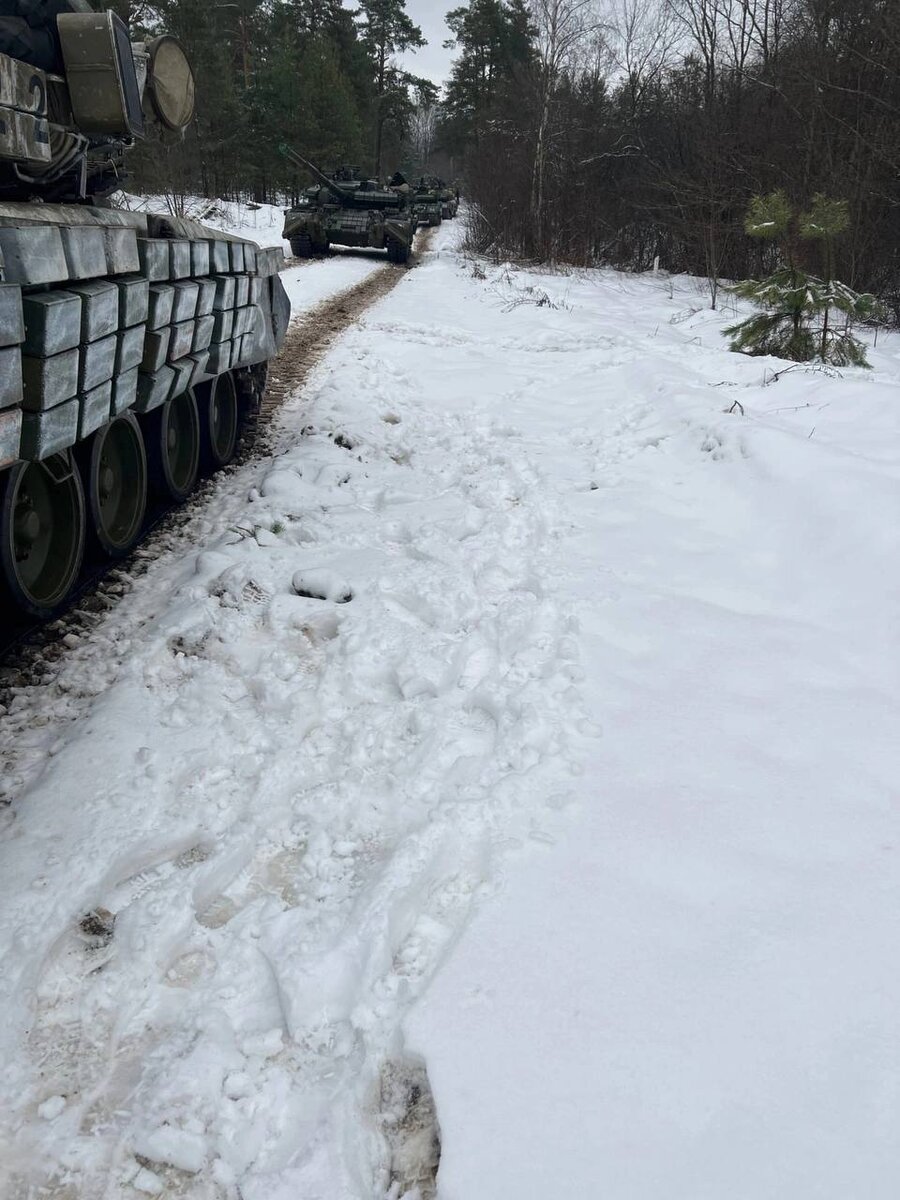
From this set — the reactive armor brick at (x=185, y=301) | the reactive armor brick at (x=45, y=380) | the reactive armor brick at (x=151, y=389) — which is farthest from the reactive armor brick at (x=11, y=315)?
the reactive armor brick at (x=185, y=301)

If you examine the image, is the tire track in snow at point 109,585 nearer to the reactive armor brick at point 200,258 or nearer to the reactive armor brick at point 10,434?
the reactive armor brick at point 10,434

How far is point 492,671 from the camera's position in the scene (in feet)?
9.93

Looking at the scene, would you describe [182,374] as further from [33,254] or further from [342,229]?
[342,229]

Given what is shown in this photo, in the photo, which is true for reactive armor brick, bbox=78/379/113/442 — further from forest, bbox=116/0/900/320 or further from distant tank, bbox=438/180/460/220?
distant tank, bbox=438/180/460/220

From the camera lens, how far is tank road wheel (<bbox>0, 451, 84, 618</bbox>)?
317cm

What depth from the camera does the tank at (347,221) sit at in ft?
59.7

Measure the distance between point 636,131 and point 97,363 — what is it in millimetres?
23200

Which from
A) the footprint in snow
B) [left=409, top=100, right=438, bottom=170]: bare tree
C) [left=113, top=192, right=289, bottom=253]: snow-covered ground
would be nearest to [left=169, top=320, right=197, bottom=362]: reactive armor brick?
the footprint in snow

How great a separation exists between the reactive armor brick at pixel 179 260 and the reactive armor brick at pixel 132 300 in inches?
15.2

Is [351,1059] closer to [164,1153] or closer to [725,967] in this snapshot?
[164,1153]

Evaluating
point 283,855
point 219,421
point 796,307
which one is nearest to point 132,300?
point 219,421

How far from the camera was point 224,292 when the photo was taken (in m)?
4.91

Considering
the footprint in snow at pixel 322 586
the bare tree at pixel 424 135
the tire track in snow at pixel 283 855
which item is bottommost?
the tire track in snow at pixel 283 855

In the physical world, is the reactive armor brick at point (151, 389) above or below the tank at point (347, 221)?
below
